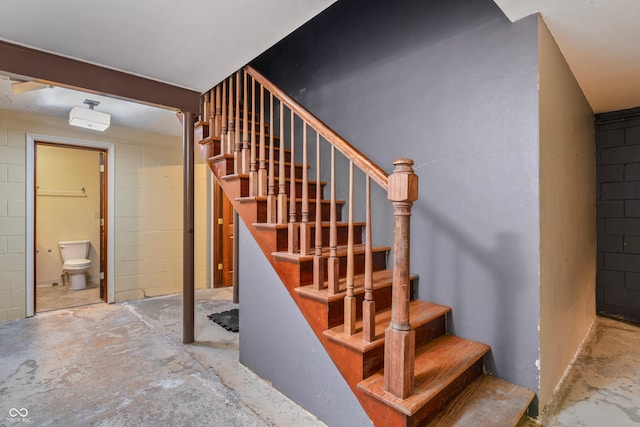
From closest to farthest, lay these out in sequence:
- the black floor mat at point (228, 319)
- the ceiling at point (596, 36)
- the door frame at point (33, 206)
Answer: the ceiling at point (596, 36), the black floor mat at point (228, 319), the door frame at point (33, 206)

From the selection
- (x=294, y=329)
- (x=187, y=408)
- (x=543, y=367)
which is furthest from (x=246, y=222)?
(x=543, y=367)

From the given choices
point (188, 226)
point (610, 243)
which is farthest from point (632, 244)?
point (188, 226)

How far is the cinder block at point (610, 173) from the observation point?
9.79 feet

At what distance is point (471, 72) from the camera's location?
6.24 feet

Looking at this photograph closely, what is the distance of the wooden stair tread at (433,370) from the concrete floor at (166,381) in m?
0.43

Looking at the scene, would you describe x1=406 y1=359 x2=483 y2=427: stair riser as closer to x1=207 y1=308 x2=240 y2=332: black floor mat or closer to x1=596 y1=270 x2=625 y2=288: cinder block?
x1=207 y1=308 x2=240 y2=332: black floor mat

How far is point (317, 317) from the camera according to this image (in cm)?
168

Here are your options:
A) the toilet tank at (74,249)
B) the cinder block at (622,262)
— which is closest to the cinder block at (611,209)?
the cinder block at (622,262)

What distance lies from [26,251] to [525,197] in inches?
182

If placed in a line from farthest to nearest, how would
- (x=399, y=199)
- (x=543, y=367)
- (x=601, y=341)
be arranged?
(x=601, y=341)
(x=543, y=367)
(x=399, y=199)

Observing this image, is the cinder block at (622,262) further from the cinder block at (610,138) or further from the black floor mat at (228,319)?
the black floor mat at (228,319)

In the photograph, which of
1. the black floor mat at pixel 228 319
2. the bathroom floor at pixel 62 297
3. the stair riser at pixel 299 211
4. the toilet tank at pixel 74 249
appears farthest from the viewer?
the toilet tank at pixel 74 249

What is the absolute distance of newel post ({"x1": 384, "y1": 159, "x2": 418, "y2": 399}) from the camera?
1.30m

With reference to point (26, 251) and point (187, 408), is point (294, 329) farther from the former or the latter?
point (26, 251)
